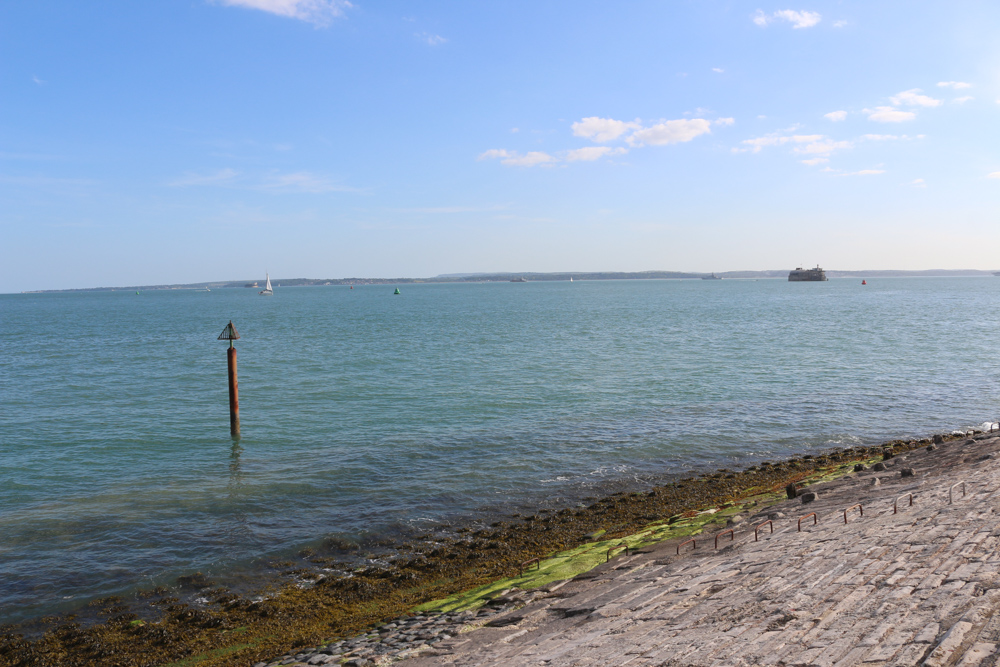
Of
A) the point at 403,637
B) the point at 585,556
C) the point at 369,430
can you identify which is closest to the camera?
the point at 403,637

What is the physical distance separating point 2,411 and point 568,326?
5869 cm

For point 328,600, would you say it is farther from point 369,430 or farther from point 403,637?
point 369,430

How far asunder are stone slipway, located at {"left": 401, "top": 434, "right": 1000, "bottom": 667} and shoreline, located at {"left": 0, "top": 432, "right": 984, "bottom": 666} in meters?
2.49

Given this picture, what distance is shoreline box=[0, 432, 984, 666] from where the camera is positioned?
10.9m

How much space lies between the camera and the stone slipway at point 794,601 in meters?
7.31

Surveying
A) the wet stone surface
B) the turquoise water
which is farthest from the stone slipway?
the turquoise water

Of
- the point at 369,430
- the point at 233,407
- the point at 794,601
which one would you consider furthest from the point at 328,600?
the point at 233,407

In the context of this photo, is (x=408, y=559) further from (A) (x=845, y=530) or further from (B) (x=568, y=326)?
(B) (x=568, y=326)

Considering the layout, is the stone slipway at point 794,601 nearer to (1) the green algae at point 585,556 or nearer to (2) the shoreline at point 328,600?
(1) the green algae at point 585,556

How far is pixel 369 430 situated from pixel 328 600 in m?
14.2

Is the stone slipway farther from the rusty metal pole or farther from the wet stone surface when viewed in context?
the rusty metal pole

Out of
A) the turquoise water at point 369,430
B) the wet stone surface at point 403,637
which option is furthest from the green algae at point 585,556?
the turquoise water at point 369,430

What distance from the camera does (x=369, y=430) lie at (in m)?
26.5

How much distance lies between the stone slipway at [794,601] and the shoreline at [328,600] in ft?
8.17
